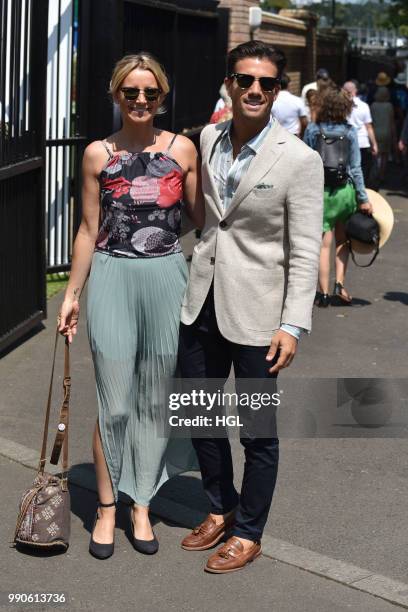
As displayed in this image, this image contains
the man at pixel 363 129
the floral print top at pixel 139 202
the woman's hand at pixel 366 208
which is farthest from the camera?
the man at pixel 363 129

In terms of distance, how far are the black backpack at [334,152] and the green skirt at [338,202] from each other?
7.1 inches

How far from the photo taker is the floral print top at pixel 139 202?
14.7 feet

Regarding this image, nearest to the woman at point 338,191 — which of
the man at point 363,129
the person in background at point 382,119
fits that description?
the man at point 363,129

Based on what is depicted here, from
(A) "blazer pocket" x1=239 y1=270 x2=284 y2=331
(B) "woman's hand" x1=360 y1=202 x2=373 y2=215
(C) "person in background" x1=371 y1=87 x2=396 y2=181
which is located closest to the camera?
(A) "blazer pocket" x1=239 y1=270 x2=284 y2=331

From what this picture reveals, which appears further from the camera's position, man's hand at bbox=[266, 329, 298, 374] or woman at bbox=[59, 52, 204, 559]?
woman at bbox=[59, 52, 204, 559]

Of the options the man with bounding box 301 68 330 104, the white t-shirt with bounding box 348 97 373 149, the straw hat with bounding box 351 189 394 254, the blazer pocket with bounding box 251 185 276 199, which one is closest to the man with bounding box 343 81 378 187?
the white t-shirt with bounding box 348 97 373 149

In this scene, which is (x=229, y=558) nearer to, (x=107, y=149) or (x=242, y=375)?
(x=242, y=375)

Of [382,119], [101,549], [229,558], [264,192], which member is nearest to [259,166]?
[264,192]

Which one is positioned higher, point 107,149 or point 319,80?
point 107,149

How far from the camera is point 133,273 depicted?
453cm

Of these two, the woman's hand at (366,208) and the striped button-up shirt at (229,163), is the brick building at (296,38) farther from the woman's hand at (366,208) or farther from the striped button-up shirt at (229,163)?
the striped button-up shirt at (229,163)

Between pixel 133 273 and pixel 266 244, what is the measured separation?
541mm

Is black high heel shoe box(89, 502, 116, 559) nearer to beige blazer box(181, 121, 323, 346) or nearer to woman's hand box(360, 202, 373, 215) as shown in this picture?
beige blazer box(181, 121, 323, 346)

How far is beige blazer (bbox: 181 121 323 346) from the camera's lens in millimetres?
4246
